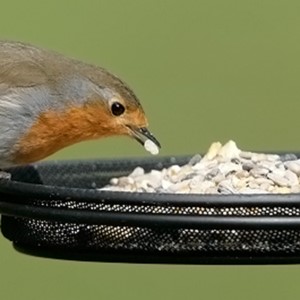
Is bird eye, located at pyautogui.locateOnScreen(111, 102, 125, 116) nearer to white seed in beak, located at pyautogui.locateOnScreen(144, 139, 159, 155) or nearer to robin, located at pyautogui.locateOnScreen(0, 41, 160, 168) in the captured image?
robin, located at pyautogui.locateOnScreen(0, 41, 160, 168)

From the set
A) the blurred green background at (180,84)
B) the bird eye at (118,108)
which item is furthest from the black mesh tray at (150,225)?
the blurred green background at (180,84)

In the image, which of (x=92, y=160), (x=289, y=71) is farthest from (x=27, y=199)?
(x=289, y=71)

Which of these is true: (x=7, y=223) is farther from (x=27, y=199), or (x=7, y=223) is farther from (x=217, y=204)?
(x=217, y=204)

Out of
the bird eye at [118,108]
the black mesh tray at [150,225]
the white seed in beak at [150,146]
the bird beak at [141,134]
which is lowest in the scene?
the black mesh tray at [150,225]

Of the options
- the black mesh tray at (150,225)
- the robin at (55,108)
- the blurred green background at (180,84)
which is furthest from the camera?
the blurred green background at (180,84)

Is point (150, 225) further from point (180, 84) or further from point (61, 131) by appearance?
point (180, 84)

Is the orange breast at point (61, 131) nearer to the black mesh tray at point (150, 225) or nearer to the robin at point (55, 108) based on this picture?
the robin at point (55, 108)
